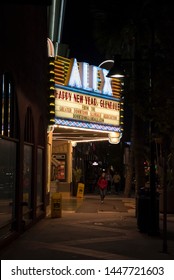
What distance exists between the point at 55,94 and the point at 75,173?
11.5 meters

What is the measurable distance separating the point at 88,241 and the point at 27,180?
375 centimetres

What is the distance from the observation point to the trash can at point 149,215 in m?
13.8

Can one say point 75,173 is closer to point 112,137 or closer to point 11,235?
point 112,137

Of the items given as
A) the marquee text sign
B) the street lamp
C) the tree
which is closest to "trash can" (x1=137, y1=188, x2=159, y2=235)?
the street lamp

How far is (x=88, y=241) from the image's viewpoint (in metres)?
12.2

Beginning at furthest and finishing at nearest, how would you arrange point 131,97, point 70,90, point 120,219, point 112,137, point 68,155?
point 68,155 < point 112,137 < point 70,90 < point 120,219 < point 131,97

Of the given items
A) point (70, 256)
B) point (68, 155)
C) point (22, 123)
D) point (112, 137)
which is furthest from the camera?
point (68, 155)

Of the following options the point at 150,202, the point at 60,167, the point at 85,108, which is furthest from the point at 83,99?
the point at 150,202

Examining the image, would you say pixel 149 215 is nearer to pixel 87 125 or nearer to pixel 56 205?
pixel 56 205

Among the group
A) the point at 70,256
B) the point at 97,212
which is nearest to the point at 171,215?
the point at 97,212

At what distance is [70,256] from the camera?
995 cm

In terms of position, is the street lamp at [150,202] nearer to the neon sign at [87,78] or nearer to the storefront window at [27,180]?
the storefront window at [27,180]

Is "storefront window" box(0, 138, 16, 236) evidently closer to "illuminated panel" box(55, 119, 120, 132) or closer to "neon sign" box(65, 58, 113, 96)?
"illuminated panel" box(55, 119, 120, 132)

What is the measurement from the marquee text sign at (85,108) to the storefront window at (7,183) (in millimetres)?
8600
